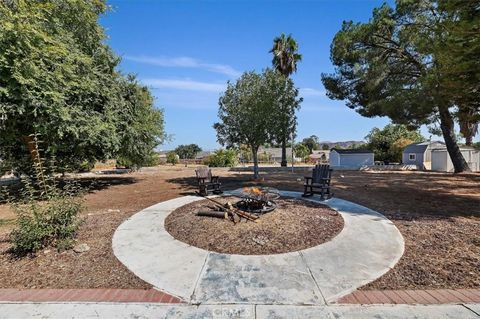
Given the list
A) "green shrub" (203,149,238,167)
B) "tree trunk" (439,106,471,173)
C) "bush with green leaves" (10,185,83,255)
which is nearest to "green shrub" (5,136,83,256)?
"bush with green leaves" (10,185,83,255)

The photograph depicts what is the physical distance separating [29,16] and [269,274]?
940 cm

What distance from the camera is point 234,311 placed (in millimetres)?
3010

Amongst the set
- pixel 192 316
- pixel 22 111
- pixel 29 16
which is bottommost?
pixel 192 316

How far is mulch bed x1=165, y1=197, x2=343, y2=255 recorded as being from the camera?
15.6 ft

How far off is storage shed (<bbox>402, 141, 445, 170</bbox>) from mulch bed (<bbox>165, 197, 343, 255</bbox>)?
73.7ft

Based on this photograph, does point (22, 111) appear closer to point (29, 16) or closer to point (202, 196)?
point (29, 16)

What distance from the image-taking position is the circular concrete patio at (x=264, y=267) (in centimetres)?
336

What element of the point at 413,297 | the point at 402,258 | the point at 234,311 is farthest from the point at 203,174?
the point at 413,297

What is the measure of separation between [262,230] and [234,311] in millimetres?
→ 2456

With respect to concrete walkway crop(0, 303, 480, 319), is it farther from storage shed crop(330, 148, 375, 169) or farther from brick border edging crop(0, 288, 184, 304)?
storage shed crop(330, 148, 375, 169)

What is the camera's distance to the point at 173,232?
5.56 m

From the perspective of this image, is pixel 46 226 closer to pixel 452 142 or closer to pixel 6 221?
pixel 6 221

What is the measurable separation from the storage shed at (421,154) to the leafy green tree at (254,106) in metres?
17.6

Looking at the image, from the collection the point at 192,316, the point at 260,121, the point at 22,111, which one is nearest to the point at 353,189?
the point at 260,121
